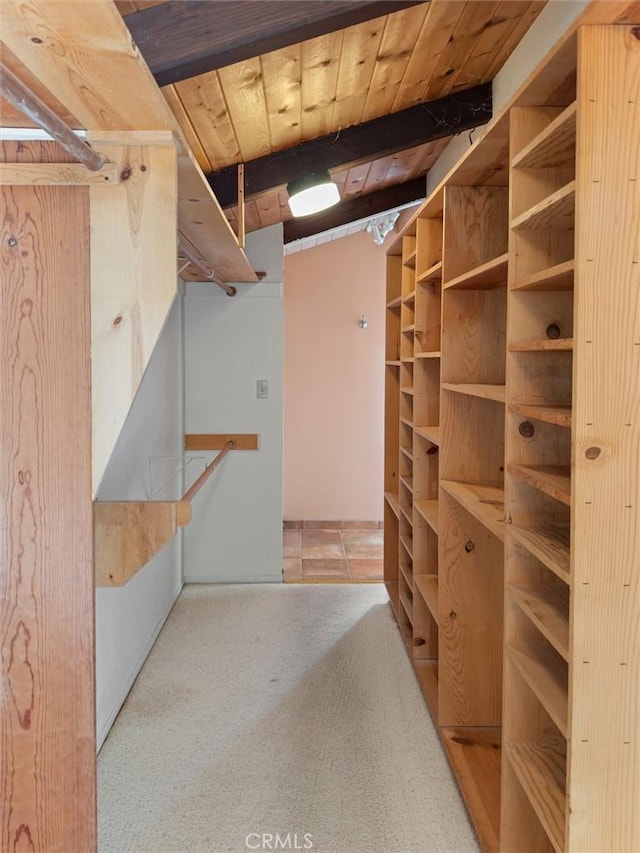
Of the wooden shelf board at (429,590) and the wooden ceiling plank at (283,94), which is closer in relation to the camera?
the wooden ceiling plank at (283,94)

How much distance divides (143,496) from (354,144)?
1837 mm

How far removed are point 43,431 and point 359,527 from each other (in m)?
4.14

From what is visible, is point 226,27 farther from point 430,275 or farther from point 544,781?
point 544,781

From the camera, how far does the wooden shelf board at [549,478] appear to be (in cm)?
120

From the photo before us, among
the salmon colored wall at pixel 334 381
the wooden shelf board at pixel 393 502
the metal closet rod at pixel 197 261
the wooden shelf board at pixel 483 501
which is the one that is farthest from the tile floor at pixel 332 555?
the wooden shelf board at pixel 483 501

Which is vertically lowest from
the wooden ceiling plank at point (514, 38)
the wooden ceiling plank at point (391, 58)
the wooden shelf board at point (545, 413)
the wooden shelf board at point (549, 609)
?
the wooden shelf board at point (549, 609)

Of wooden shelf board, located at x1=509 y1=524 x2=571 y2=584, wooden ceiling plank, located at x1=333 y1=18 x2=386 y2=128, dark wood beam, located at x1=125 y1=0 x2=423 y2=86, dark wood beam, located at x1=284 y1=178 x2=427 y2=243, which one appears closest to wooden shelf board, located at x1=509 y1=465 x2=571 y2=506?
wooden shelf board, located at x1=509 y1=524 x2=571 y2=584

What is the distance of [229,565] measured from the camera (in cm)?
389

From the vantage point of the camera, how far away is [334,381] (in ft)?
17.1

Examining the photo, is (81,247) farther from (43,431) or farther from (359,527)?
(359,527)

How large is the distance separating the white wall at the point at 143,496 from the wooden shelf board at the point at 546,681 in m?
1.18

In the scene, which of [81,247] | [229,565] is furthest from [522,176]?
[229,565]

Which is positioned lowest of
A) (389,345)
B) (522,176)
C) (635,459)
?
(635,459)

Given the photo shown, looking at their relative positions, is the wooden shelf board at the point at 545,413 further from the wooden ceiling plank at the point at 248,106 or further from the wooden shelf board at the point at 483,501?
the wooden ceiling plank at the point at 248,106
